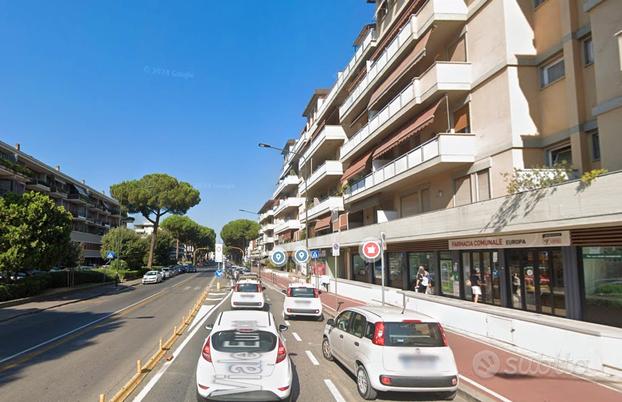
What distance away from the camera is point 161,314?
837 inches

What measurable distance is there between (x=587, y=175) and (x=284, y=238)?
6482 centimetres

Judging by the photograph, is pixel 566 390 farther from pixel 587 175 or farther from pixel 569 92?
pixel 569 92

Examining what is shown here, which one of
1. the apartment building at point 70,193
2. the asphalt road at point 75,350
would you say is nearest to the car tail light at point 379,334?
the asphalt road at point 75,350

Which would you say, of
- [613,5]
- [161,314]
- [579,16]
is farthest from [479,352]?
[161,314]

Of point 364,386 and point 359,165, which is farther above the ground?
point 359,165

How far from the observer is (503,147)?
17375mm

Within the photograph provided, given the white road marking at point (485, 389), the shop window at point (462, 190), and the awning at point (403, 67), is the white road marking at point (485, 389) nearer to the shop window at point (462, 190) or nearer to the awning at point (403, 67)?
the shop window at point (462, 190)

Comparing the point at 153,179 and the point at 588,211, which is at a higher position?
the point at 153,179

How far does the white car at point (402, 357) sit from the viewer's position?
7711 mm

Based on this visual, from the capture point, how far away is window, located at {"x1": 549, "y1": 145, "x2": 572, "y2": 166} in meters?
15.7

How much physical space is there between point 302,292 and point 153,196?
173ft

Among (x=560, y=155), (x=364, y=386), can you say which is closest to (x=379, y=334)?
(x=364, y=386)

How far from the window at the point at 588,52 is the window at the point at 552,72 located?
1.21 m

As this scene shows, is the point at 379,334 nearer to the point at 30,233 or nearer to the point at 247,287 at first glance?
the point at 247,287
